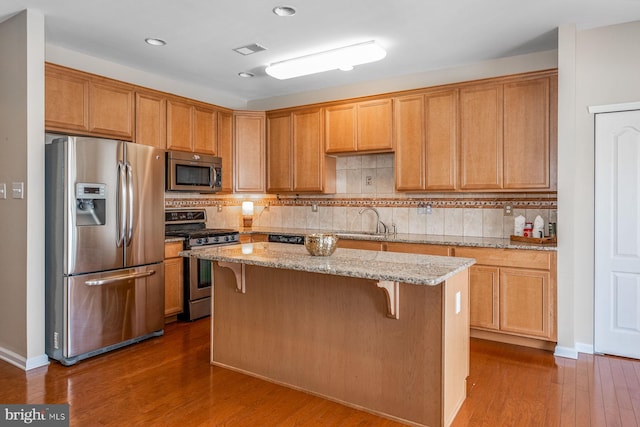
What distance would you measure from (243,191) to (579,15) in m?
3.80

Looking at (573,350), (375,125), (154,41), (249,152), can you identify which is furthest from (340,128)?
(573,350)

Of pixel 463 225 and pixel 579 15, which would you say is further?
pixel 463 225

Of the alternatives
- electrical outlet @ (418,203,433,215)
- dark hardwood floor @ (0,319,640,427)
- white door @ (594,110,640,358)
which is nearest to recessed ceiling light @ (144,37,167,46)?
dark hardwood floor @ (0,319,640,427)

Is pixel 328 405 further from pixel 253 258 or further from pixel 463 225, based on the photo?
pixel 463 225

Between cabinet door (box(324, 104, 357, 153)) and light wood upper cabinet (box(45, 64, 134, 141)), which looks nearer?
light wood upper cabinet (box(45, 64, 134, 141))

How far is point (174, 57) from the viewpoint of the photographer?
4070 millimetres

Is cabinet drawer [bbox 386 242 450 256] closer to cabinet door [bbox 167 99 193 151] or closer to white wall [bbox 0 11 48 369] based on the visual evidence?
cabinet door [bbox 167 99 193 151]

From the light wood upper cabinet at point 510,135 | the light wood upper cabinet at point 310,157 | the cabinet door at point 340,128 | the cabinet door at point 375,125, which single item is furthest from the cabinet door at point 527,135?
the light wood upper cabinet at point 310,157

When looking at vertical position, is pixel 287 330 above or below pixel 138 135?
below

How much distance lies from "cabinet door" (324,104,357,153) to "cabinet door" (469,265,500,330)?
1904 mm

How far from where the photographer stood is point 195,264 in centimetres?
442

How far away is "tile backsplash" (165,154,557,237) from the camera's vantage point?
417 cm

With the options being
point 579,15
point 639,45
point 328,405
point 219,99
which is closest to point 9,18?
point 219,99

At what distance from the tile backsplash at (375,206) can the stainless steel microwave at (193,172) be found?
0.35m
